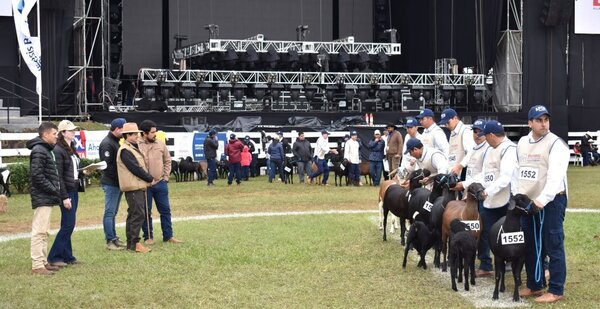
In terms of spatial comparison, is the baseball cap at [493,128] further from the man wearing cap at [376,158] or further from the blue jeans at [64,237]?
the man wearing cap at [376,158]

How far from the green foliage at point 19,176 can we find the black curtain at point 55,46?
8.11m

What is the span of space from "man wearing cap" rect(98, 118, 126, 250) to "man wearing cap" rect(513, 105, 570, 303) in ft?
19.1

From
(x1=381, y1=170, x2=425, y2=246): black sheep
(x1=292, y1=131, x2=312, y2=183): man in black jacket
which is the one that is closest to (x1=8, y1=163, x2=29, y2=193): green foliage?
(x1=292, y1=131, x2=312, y2=183): man in black jacket

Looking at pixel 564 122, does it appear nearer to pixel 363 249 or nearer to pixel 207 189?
pixel 207 189

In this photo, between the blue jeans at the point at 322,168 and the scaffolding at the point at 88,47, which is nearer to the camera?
the blue jeans at the point at 322,168

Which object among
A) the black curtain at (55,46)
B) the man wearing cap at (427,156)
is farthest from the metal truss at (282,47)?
the man wearing cap at (427,156)

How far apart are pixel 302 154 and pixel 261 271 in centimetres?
1632

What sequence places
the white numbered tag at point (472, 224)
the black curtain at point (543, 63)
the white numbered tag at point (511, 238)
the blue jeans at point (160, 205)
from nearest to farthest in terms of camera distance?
the white numbered tag at point (511, 238) → the white numbered tag at point (472, 224) → the blue jeans at point (160, 205) → the black curtain at point (543, 63)

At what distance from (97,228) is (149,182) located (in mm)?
3800

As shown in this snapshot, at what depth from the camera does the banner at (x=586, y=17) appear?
123 ft

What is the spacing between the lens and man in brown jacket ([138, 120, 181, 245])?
509 inches

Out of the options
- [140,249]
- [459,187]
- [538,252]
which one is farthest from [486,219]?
[140,249]

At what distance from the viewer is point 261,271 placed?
34.9ft

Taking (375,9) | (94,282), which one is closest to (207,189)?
(94,282)
